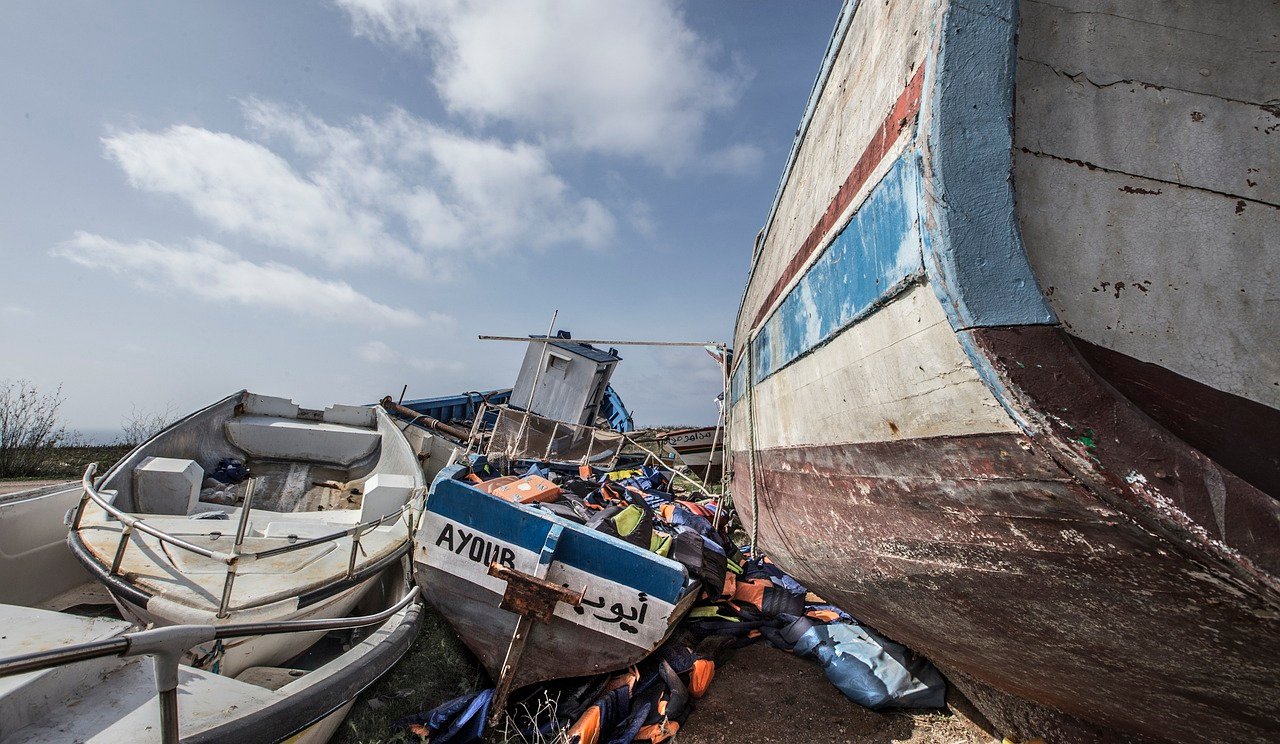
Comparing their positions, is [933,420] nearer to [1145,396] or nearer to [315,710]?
[1145,396]

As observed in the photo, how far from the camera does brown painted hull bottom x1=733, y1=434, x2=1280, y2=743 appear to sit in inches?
46.8

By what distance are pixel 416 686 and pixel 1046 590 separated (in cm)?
407

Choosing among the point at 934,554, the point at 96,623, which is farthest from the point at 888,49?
the point at 96,623

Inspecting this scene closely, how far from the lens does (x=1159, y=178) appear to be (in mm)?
1397

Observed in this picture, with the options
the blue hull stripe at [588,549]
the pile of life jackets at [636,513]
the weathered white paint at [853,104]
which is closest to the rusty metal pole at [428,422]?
the pile of life jackets at [636,513]

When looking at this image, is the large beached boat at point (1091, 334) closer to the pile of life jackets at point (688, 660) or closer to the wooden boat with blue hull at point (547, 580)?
the wooden boat with blue hull at point (547, 580)

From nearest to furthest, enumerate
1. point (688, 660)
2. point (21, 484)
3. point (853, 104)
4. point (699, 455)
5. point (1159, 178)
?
point (1159, 178), point (853, 104), point (688, 660), point (21, 484), point (699, 455)

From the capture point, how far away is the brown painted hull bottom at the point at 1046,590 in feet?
3.90

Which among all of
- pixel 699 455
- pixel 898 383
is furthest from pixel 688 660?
pixel 699 455

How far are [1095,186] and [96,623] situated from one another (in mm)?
4589

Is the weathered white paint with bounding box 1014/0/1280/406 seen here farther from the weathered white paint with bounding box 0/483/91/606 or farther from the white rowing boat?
the weathered white paint with bounding box 0/483/91/606

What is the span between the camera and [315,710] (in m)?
2.95

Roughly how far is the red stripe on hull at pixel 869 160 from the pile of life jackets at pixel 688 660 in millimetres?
2885

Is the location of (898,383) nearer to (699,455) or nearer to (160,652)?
(160,652)
